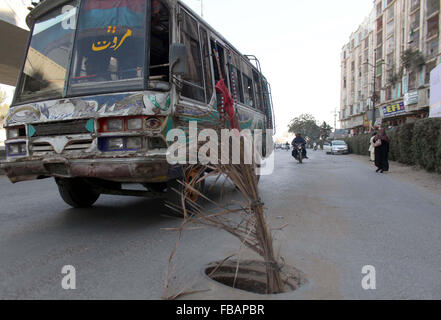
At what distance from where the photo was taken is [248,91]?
314 inches

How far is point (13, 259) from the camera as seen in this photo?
3.20 metres

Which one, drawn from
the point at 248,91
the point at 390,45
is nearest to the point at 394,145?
the point at 248,91

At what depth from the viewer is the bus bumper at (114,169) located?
3.78 metres

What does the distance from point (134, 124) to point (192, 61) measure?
1444mm

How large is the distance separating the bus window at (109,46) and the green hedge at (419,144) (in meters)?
9.29

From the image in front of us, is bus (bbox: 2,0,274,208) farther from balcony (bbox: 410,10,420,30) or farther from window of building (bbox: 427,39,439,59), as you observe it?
balcony (bbox: 410,10,420,30)

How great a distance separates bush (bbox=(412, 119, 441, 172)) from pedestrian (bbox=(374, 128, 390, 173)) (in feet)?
3.51

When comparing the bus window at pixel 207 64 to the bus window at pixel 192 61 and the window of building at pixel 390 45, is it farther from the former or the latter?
the window of building at pixel 390 45

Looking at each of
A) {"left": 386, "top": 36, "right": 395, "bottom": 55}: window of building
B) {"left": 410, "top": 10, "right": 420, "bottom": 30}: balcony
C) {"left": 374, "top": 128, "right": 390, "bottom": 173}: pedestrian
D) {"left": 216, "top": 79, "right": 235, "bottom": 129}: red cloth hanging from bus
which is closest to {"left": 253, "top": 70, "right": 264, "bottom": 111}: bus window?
{"left": 374, "top": 128, "right": 390, "bottom": 173}: pedestrian

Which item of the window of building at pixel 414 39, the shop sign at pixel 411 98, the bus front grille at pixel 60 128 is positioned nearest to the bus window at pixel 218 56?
the bus front grille at pixel 60 128

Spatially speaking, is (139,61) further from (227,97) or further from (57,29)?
(227,97)

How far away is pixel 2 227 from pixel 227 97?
3.95 m
